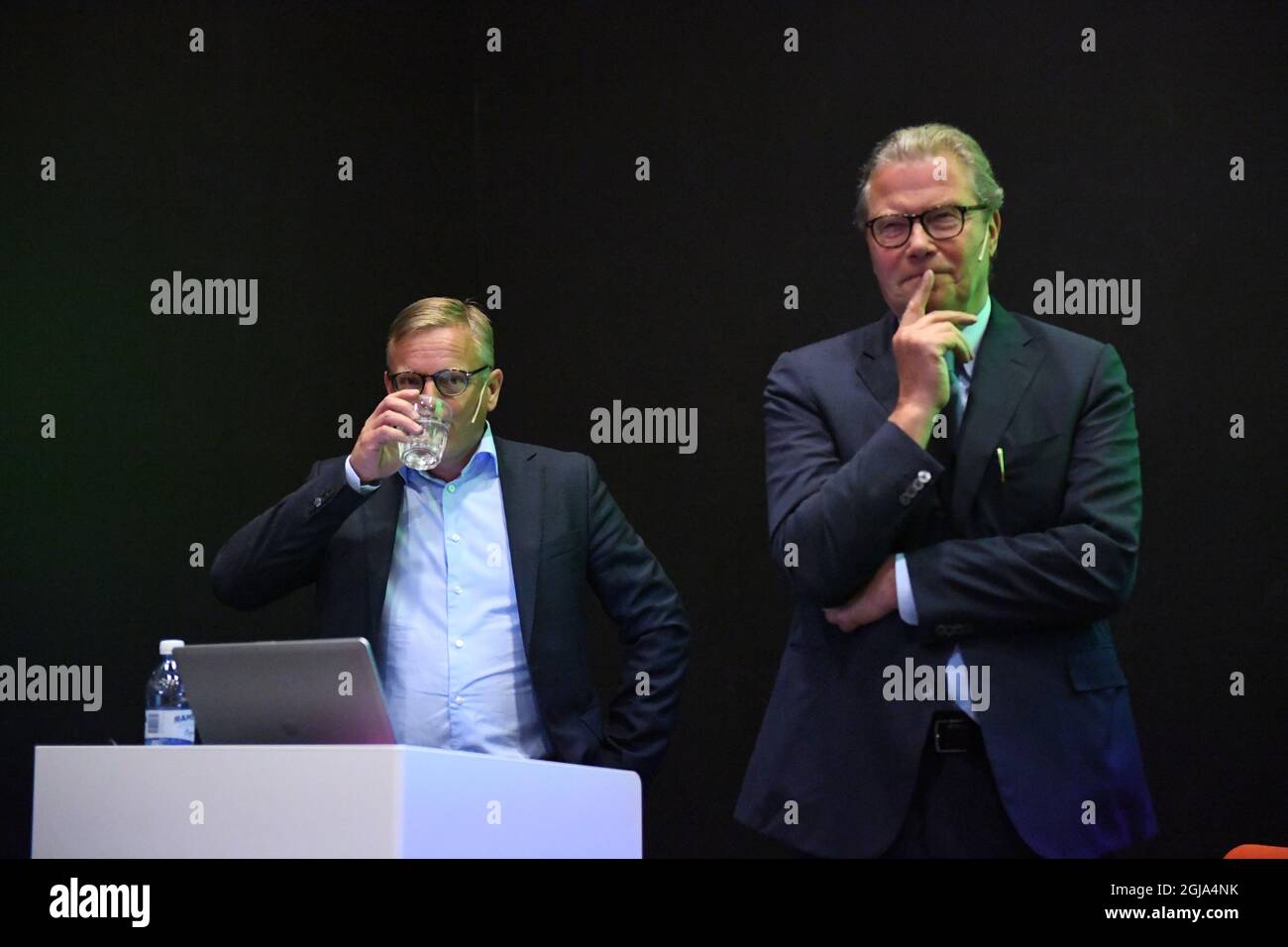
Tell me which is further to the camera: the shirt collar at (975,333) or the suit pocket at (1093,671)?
the shirt collar at (975,333)

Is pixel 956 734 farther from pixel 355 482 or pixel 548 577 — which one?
pixel 355 482

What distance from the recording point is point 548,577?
3.61m

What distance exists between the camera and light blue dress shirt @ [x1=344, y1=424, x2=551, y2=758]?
136 inches

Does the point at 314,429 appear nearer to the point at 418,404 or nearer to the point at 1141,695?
the point at 418,404

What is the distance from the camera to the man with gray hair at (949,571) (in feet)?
9.59

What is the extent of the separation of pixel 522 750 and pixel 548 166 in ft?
6.04

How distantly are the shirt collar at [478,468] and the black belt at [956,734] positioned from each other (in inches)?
50.1

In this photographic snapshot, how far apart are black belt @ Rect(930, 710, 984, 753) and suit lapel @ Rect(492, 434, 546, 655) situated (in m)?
0.98

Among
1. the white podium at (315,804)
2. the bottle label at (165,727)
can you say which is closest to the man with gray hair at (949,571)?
the white podium at (315,804)

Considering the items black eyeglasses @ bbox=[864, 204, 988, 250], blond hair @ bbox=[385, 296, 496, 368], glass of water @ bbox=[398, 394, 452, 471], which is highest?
black eyeglasses @ bbox=[864, 204, 988, 250]

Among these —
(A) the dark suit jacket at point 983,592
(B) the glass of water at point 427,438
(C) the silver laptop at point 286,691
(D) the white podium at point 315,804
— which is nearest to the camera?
(D) the white podium at point 315,804

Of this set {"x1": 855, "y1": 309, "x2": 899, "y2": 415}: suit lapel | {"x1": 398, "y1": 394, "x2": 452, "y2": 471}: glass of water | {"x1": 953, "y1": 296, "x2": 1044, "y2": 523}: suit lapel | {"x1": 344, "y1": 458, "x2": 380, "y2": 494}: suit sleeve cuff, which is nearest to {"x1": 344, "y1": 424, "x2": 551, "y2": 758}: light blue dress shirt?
{"x1": 344, "y1": 458, "x2": 380, "y2": 494}: suit sleeve cuff

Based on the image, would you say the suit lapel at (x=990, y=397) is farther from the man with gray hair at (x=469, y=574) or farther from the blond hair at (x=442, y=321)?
the blond hair at (x=442, y=321)

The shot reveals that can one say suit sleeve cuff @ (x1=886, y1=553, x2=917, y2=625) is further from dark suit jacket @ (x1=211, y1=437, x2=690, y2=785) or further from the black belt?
dark suit jacket @ (x1=211, y1=437, x2=690, y2=785)
